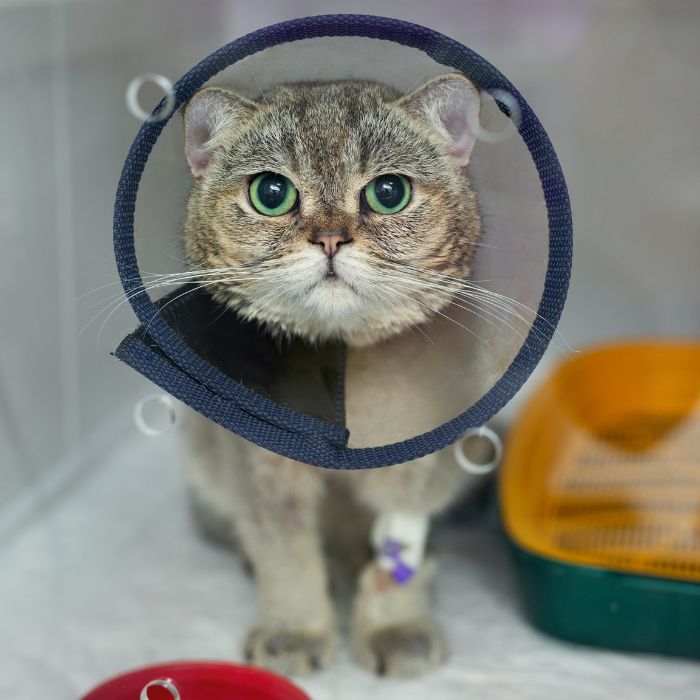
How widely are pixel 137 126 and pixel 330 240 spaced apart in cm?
46

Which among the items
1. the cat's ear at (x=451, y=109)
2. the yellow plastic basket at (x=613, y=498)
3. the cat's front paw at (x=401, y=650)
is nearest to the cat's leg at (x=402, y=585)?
the cat's front paw at (x=401, y=650)

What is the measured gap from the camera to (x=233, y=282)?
2.82 ft

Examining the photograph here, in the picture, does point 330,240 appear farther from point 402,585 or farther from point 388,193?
point 402,585

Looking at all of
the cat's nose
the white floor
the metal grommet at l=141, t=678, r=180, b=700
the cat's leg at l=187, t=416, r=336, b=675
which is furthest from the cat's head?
the white floor

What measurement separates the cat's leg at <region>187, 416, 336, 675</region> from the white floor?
4 centimetres

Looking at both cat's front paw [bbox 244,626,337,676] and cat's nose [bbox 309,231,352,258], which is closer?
cat's nose [bbox 309,231,352,258]

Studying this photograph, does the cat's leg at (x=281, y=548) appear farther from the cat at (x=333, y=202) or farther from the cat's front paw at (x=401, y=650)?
the cat at (x=333, y=202)

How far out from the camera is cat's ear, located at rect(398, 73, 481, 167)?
2.66 feet

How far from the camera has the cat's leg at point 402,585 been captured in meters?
1.07

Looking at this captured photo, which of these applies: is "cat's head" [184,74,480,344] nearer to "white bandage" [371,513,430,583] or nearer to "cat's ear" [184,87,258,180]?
"cat's ear" [184,87,258,180]

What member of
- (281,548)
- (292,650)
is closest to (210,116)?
(281,548)

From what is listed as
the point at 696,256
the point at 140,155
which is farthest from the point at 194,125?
the point at 696,256

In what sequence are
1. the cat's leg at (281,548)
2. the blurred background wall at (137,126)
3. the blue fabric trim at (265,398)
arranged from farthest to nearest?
1. the blurred background wall at (137,126)
2. the cat's leg at (281,548)
3. the blue fabric trim at (265,398)

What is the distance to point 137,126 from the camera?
1.12 metres
